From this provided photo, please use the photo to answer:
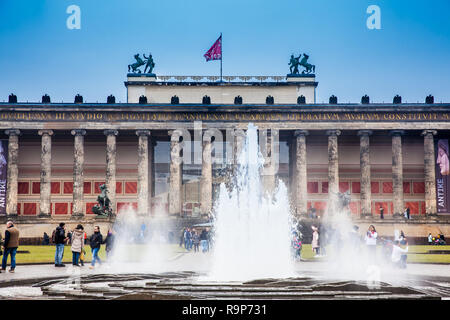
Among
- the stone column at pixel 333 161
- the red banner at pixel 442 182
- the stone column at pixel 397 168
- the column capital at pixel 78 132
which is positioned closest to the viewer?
the red banner at pixel 442 182

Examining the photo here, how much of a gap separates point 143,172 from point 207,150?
6.90 meters

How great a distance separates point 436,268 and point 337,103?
3218 cm

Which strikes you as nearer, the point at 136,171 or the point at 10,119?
the point at 10,119

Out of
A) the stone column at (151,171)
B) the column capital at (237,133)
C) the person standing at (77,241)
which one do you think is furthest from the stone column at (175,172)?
the person standing at (77,241)

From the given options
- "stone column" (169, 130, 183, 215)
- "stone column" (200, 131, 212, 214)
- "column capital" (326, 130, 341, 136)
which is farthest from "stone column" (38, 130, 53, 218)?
"column capital" (326, 130, 341, 136)

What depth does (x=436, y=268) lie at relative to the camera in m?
22.9

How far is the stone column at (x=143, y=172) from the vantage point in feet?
174

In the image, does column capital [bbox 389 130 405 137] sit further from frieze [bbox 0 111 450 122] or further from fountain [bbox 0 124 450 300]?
fountain [bbox 0 124 450 300]

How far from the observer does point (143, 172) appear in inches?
2101

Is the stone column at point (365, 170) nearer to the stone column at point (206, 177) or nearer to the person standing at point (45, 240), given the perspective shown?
the stone column at point (206, 177)

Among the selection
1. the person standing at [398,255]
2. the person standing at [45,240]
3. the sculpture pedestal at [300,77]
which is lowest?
the person standing at [45,240]

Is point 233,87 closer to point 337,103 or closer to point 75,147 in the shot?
point 337,103
